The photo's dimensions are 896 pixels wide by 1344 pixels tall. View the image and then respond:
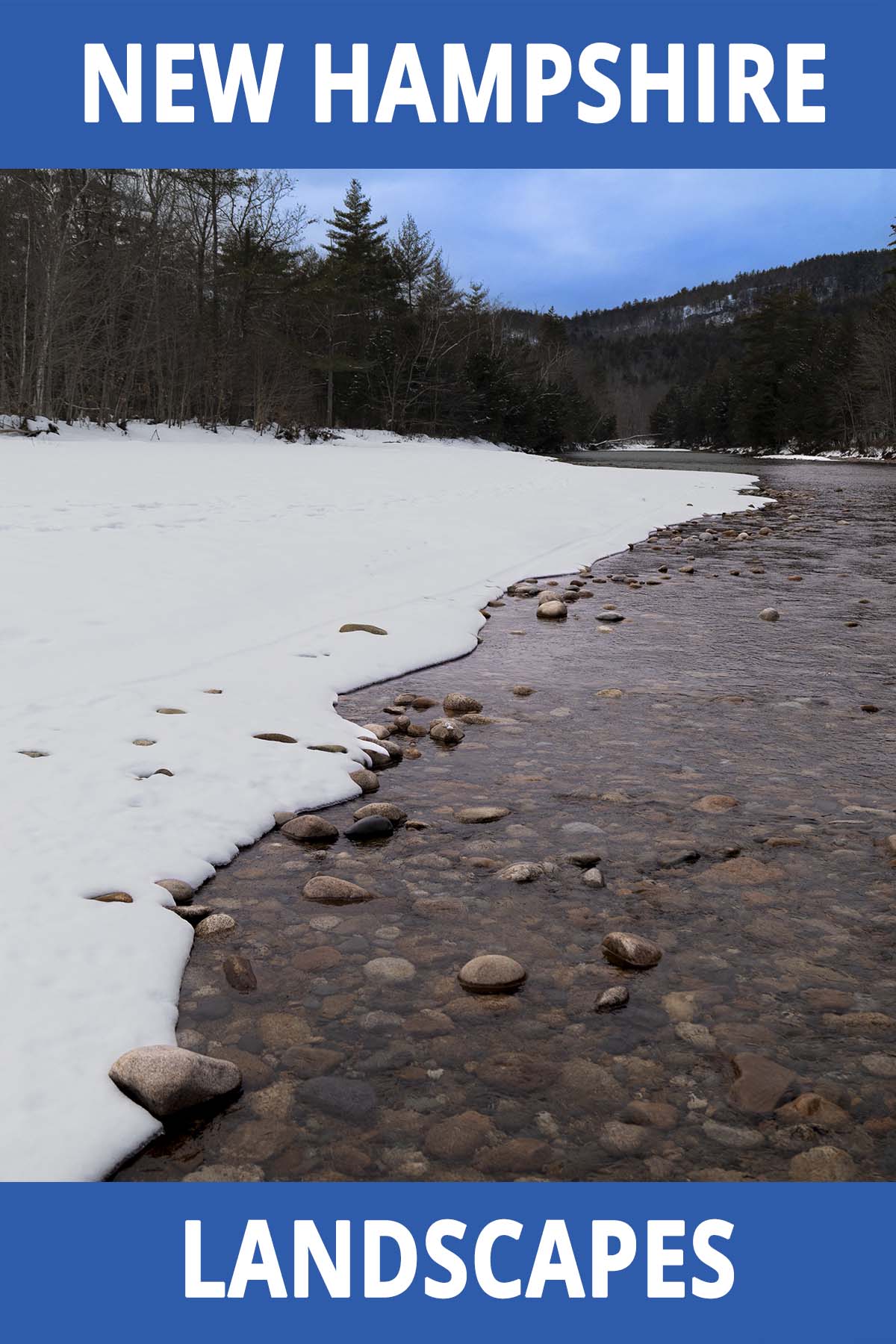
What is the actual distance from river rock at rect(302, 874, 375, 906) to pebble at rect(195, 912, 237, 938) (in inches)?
8.6

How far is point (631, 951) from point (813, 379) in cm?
6673

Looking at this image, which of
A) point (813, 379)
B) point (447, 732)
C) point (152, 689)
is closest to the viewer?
point (447, 732)

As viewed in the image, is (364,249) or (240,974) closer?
(240,974)

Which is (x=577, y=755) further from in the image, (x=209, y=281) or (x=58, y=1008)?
(x=209, y=281)

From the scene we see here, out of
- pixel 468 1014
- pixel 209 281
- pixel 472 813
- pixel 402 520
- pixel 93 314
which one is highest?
pixel 209 281

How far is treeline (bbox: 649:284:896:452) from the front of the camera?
50219mm

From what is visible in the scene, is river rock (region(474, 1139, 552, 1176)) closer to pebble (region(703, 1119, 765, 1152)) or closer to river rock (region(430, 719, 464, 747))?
pebble (region(703, 1119, 765, 1152))

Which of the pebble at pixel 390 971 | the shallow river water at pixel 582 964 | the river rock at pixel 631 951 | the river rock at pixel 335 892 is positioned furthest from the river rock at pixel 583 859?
the pebble at pixel 390 971

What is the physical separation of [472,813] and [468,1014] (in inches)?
41.1

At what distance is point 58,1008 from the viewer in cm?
194

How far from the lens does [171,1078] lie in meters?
1.72

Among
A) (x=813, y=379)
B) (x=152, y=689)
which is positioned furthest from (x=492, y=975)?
(x=813, y=379)

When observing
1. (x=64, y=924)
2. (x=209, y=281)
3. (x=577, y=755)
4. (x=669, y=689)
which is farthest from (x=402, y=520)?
(x=209, y=281)

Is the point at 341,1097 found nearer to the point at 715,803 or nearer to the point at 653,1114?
the point at 653,1114
